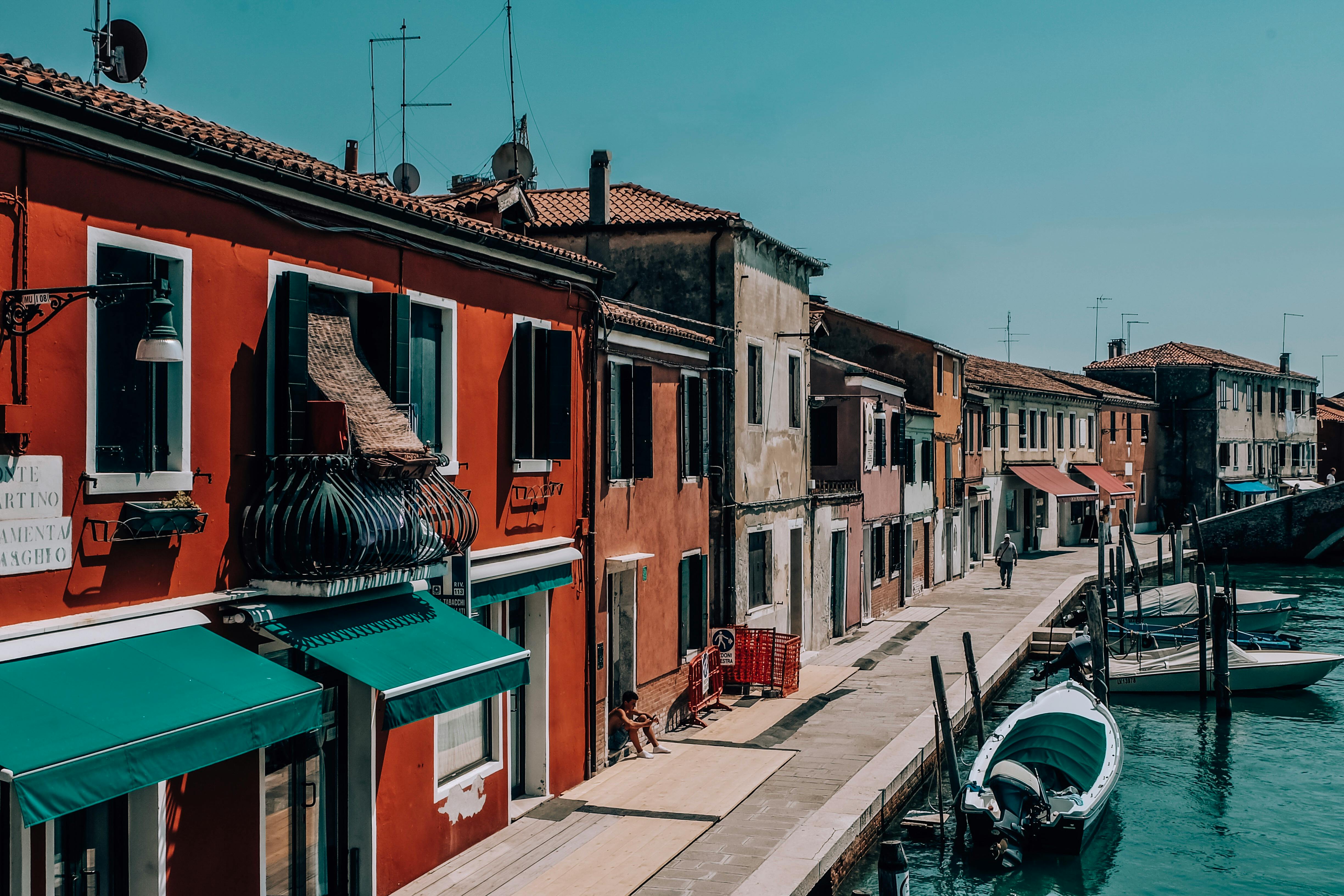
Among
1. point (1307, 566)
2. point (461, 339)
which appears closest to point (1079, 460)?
point (1307, 566)

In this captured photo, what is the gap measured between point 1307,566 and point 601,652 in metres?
50.7

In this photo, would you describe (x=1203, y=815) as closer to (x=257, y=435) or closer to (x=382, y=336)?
(x=382, y=336)

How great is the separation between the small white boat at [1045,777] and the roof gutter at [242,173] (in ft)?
30.6

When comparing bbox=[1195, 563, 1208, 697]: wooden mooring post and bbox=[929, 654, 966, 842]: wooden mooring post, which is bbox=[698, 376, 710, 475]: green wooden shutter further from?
bbox=[1195, 563, 1208, 697]: wooden mooring post

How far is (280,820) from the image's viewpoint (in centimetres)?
943

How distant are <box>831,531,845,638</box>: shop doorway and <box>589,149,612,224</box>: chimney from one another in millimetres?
10041

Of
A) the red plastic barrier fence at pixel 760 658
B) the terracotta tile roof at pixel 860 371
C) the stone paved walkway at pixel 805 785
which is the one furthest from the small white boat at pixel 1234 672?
the red plastic barrier fence at pixel 760 658

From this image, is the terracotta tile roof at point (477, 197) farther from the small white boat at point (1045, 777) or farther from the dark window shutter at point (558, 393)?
the small white boat at point (1045, 777)

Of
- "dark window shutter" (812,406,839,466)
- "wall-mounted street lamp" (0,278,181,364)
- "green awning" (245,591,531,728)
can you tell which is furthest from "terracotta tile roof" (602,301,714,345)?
"dark window shutter" (812,406,839,466)

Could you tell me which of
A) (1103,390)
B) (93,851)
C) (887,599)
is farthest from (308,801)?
(1103,390)

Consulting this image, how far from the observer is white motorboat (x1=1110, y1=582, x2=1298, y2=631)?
33.9m

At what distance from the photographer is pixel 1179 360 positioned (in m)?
66.0

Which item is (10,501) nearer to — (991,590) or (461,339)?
(461,339)

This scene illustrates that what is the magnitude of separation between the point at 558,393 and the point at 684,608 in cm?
605
